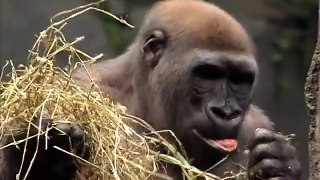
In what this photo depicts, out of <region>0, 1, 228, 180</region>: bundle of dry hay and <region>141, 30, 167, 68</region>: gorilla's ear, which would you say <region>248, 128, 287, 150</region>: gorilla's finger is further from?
<region>141, 30, 167, 68</region>: gorilla's ear

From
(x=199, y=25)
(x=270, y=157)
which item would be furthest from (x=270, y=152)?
(x=199, y=25)

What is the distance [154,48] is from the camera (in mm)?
4582

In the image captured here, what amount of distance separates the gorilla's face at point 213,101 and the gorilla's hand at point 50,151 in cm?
87

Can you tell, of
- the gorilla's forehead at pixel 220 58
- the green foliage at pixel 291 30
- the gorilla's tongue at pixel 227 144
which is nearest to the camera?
the gorilla's tongue at pixel 227 144

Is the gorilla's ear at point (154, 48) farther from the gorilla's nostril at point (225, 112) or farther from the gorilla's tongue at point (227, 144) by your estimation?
the gorilla's tongue at point (227, 144)

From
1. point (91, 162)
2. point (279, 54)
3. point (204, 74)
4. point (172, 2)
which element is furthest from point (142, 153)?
point (279, 54)

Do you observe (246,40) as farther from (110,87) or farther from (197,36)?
(110,87)

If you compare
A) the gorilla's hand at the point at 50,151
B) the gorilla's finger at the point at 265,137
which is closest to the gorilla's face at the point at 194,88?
the gorilla's finger at the point at 265,137

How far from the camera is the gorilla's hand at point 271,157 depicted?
12.7 ft

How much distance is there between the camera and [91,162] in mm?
3426

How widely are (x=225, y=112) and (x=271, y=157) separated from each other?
345 millimetres

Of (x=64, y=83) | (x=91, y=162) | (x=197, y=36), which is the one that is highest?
(x=197, y=36)

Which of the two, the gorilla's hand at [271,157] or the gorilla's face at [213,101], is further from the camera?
the gorilla's face at [213,101]

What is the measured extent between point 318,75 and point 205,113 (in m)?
0.98
